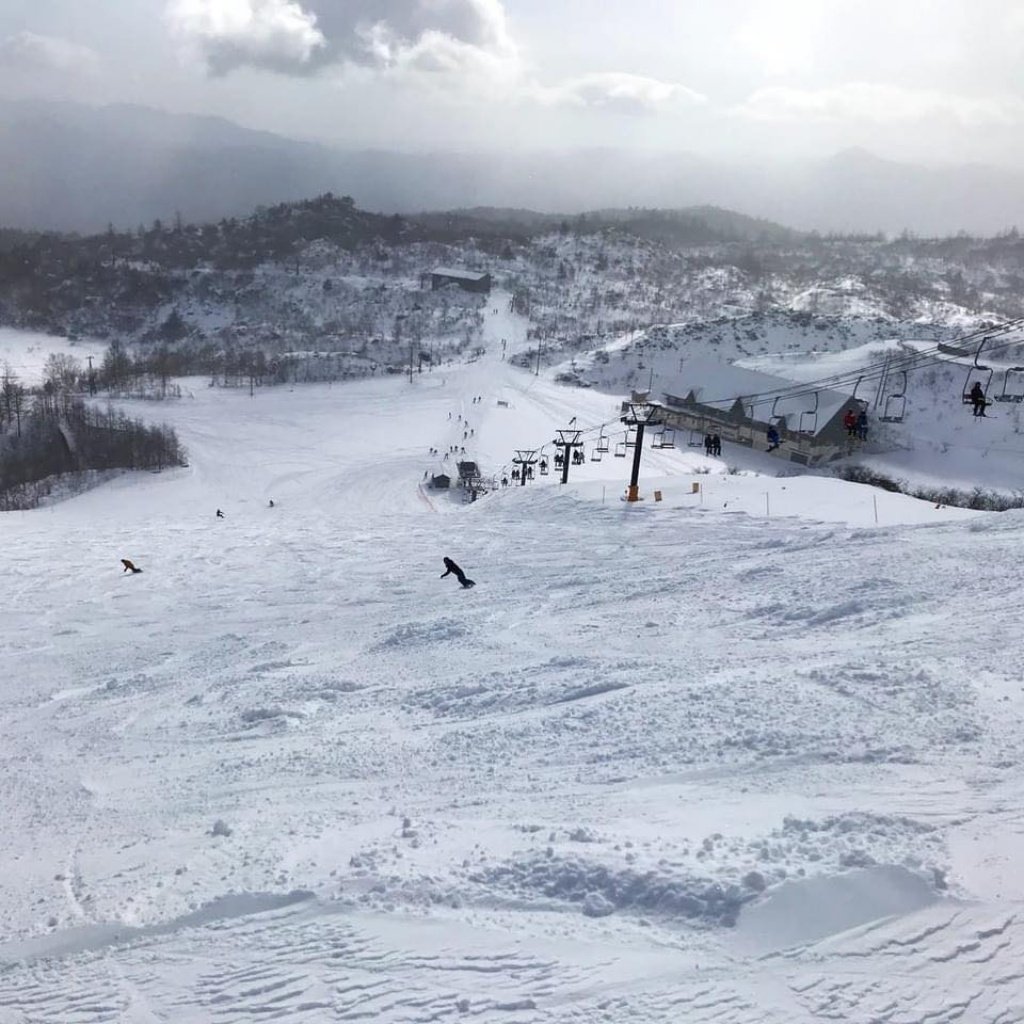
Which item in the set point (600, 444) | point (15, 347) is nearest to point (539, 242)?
point (15, 347)

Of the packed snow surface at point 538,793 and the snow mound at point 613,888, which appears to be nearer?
the packed snow surface at point 538,793

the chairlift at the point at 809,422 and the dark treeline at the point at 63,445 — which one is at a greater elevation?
the chairlift at the point at 809,422

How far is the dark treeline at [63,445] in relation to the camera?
51.7m

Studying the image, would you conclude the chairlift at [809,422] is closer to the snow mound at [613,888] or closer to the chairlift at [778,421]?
the chairlift at [778,421]

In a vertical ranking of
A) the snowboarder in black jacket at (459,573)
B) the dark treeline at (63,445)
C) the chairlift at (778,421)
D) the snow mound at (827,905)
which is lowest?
the dark treeline at (63,445)

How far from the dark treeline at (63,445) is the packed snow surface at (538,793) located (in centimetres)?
3631

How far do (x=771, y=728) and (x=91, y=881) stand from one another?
20.9 ft

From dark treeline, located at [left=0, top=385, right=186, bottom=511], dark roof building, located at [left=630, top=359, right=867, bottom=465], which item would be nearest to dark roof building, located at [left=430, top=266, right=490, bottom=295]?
dark treeline, located at [left=0, top=385, right=186, bottom=511]

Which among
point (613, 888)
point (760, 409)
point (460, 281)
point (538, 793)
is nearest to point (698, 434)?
point (760, 409)

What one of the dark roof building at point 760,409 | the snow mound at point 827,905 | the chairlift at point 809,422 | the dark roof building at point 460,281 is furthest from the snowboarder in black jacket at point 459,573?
the dark roof building at point 460,281

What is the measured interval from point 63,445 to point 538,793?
2465 inches

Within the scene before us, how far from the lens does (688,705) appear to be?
9.07 m

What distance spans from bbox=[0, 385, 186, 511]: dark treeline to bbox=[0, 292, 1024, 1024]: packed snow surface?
119 ft

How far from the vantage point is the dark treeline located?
51.7m
